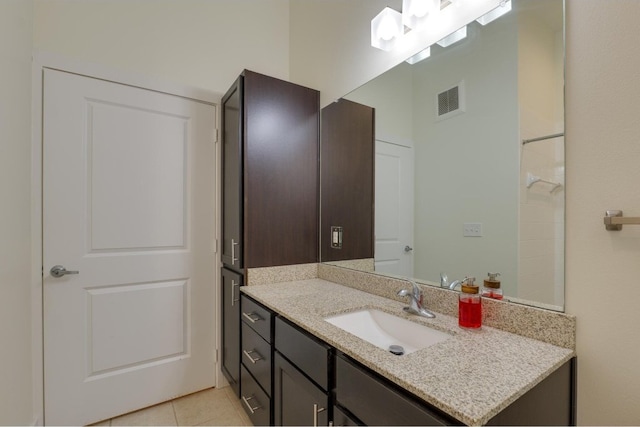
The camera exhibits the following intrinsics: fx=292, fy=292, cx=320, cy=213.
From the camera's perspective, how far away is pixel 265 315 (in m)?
1.41

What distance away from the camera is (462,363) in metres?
0.81

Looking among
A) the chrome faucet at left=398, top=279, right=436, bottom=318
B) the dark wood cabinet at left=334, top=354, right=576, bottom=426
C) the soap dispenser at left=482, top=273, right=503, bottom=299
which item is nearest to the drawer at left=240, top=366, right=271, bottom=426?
the dark wood cabinet at left=334, top=354, right=576, bottom=426

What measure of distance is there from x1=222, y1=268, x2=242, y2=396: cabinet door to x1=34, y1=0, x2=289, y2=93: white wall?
134cm

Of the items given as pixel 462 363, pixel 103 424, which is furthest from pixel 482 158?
pixel 103 424

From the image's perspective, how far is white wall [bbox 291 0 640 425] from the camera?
81cm

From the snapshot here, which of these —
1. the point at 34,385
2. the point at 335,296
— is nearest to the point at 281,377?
the point at 335,296

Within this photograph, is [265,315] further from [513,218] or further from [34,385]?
[34,385]

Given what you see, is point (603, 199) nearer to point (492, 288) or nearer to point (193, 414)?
point (492, 288)

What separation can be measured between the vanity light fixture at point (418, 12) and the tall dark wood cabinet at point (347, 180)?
456mm

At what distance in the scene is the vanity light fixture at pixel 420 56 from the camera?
1368 mm

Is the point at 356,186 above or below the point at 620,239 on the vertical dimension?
above

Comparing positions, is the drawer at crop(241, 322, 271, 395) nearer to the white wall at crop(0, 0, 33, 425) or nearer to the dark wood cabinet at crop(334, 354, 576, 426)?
the dark wood cabinet at crop(334, 354, 576, 426)

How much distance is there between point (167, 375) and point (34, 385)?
0.65m

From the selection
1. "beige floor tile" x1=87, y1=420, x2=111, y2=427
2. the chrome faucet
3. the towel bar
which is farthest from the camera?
"beige floor tile" x1=87, y1=420, x2=111, y2=427
